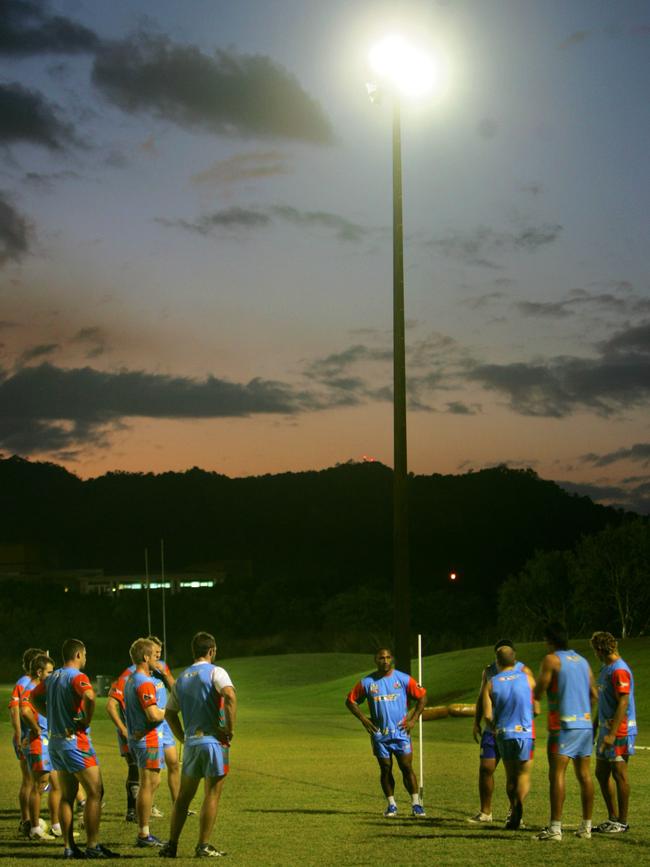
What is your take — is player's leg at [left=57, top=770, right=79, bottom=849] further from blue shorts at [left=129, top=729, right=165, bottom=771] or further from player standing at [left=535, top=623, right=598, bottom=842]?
player standing at [left=535, top=623, right=598, bottom=842]

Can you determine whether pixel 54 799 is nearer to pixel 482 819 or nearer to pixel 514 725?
pixel 482 819

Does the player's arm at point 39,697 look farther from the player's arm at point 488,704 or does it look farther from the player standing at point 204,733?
the player's arm at point 488,704

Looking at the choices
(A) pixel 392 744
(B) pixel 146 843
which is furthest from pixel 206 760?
(A) pixel 392 744

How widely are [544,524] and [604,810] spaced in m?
175

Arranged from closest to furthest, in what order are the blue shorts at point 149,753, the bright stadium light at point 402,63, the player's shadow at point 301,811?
the blue shorts at point 149,753
the player's shadow at point 301,811
the bright stadium light at point 402,63

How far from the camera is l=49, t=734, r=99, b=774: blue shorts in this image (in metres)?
12.0

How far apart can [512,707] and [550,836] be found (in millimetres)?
1389

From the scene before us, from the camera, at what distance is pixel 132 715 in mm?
13352

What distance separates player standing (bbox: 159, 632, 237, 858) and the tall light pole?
251 inches

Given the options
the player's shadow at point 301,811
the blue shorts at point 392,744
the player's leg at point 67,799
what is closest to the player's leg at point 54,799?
the player's leg at point 67,799

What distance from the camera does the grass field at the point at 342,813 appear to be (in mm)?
11891

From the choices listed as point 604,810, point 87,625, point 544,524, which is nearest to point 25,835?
point 604,810

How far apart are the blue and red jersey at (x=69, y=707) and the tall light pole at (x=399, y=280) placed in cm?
647

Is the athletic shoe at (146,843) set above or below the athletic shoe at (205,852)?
below
